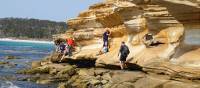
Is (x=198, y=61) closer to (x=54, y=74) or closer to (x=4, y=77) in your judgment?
(x=54, y=74)

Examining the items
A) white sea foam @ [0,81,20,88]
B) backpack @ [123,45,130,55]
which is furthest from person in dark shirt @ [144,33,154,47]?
white sea foam @ [0,81,20,88]

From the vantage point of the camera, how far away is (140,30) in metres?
33.2

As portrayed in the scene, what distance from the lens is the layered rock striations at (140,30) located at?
2484 centimetres

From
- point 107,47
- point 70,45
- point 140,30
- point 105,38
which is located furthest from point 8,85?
point 70,45

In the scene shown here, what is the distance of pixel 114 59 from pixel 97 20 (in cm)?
767

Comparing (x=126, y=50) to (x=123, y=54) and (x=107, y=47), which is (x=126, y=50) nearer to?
(x=123, y=54)

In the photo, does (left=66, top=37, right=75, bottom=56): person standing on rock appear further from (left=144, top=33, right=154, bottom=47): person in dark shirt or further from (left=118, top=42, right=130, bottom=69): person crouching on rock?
(left=144, top=33, right=154, bottom=47): person in dark shirt

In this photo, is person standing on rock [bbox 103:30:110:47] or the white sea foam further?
person standing on rock [bbox 103:30:110:47]

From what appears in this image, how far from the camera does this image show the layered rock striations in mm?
24844

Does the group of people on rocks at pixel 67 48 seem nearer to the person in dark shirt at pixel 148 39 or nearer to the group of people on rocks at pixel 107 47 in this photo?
the group of people on rocks at pixel 107 47

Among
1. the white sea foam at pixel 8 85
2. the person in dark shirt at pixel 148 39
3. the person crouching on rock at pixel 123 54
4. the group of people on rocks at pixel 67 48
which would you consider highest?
the person in dark shirt at pixel 148 39

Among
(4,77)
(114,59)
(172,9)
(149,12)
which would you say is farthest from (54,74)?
(172,9)

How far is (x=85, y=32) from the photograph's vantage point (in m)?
42.2

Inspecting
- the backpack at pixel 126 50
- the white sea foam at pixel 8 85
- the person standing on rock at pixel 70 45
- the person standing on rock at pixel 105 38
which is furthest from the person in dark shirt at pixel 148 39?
the person standing on rock at pixel 70 45
